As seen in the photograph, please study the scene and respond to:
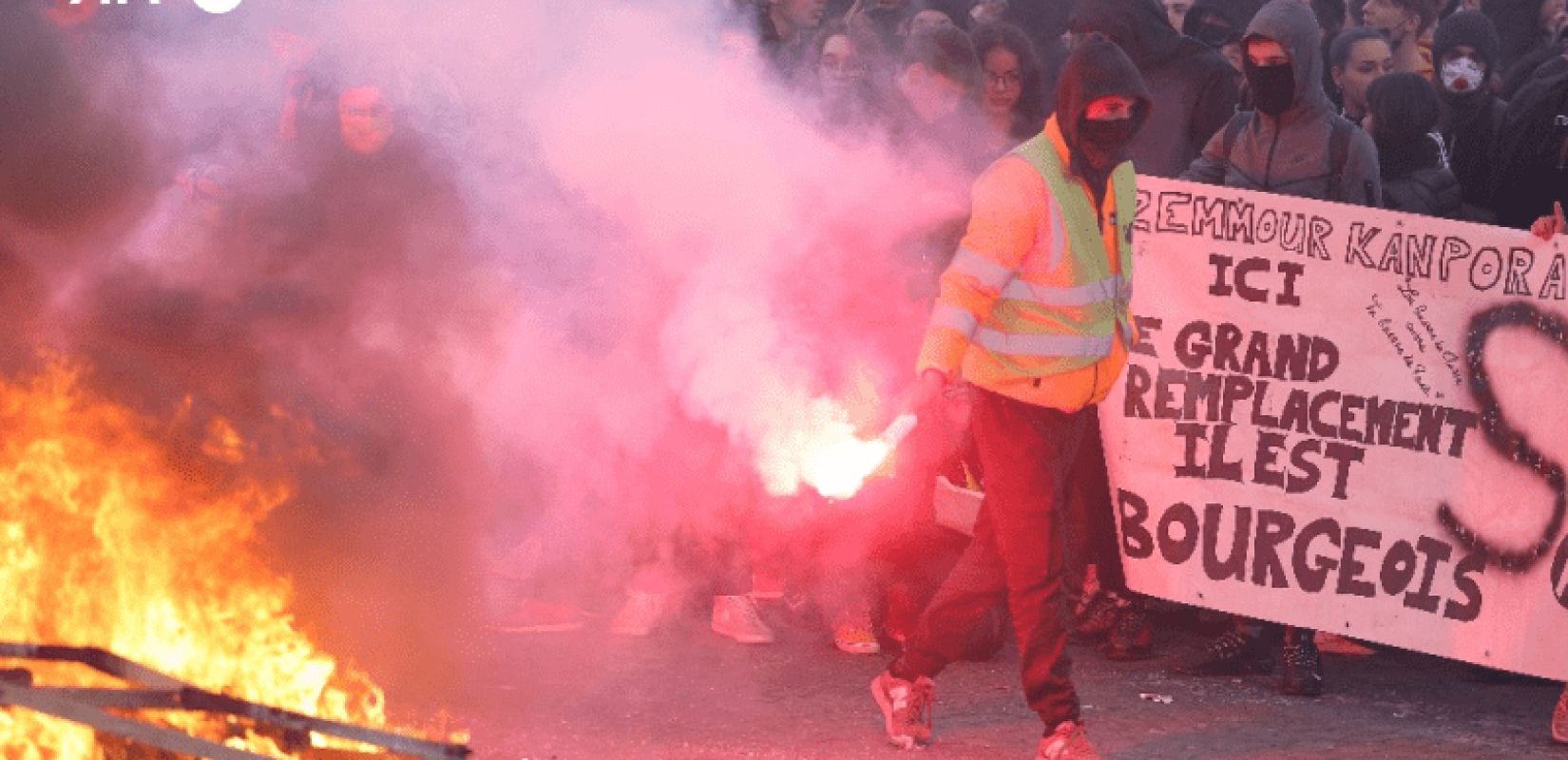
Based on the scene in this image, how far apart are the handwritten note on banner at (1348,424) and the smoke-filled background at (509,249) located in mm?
997

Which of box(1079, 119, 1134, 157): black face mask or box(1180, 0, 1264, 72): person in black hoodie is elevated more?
box(1180, 0, 1264, 72): person in black hoodie

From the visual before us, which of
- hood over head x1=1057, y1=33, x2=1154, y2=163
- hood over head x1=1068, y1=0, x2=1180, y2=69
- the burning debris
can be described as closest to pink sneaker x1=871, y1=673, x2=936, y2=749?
the burning debris

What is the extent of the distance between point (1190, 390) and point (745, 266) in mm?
1703

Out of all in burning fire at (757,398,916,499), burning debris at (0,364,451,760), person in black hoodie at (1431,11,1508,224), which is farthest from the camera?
person in black hoodie at (1431,11,1508,224)

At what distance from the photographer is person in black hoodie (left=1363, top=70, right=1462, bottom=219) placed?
23.7 feet

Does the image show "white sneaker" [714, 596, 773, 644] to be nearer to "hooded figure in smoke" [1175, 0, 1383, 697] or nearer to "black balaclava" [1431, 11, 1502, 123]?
"hooded figure in smoke" [1175, 0, 1383, 697]

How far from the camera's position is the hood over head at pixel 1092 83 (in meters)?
5.31

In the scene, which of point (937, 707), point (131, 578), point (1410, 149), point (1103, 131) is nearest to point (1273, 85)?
point (1410, 149)

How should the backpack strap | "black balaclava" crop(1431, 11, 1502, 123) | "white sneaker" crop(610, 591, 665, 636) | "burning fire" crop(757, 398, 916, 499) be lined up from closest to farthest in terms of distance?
"burning fire" crop(757, 398, 916, 499) < the backpack strap < "white sneaker" crop(610, 591, 665, 636) < "black balaclava" crop(1431, 11, 1502, 123)

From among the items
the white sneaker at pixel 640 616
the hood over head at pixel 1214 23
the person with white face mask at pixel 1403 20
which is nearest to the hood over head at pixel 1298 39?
the hood over head at pixel 1214 23

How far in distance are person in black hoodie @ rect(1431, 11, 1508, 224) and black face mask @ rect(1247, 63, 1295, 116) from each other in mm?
1277

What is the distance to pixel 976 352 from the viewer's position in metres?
5.48

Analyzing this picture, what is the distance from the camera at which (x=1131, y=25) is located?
304 inches

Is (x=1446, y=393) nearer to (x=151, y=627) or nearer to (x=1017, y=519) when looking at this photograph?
(x=1017, y=519)
